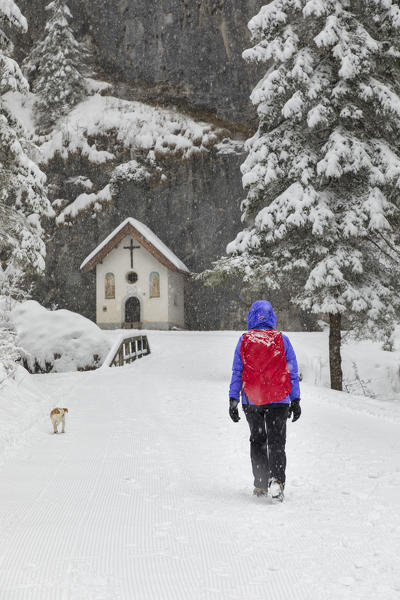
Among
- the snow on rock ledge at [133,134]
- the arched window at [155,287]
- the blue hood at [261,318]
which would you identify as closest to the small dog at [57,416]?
the blue hood at [261,318]

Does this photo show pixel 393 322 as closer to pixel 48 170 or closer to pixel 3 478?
pixel 3 478

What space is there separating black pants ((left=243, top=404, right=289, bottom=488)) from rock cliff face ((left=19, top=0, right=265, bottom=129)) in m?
33.7

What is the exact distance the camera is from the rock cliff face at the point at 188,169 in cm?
3566

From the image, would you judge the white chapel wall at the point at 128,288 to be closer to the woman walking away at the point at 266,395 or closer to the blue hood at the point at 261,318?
the blue hood at the point at 261,318

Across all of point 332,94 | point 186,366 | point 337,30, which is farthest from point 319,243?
point 186,366

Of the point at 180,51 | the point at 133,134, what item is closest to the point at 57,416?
the point at 133,134

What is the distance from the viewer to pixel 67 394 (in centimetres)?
1179

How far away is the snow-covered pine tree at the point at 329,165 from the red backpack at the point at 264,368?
7.97m

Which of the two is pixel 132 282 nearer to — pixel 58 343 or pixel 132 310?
pixel 132 310

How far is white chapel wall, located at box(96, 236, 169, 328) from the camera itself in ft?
106

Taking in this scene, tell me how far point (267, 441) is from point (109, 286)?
28.7 m

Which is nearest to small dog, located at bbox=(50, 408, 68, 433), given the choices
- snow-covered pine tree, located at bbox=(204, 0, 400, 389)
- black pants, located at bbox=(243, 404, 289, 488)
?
black pants, located at bbox=(243, 404, 289, 488)

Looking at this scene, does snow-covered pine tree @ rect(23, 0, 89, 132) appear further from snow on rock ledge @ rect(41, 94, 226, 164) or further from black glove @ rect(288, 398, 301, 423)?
black glove @ rect(288, 398, 301, 423)

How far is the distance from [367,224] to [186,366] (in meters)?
7.27
